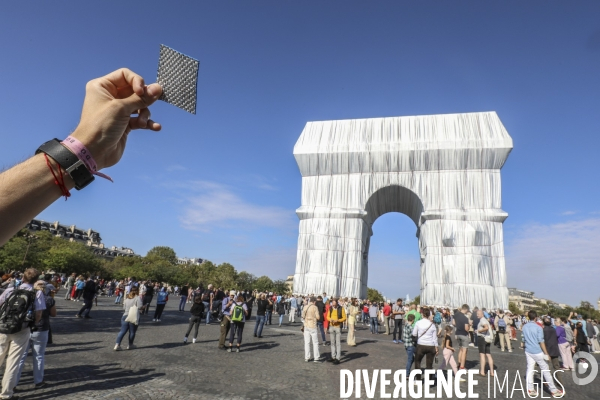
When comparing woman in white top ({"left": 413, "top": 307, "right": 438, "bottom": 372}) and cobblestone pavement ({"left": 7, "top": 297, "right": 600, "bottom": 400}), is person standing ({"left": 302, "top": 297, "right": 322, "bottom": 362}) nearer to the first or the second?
cobblestone pavement ({"left": 7, "top": 297, "right": 600, "bottom": 400})

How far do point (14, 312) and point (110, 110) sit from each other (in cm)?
537

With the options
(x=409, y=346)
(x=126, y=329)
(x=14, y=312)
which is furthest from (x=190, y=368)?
(x=409, y=346)

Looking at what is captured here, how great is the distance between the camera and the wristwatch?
1400 millimetres

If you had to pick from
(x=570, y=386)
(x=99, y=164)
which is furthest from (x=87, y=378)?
(x=570, y=386)

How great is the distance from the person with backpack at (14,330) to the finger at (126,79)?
17.1 ft

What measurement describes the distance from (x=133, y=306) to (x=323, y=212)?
20409 millimetres

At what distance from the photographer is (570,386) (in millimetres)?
8758

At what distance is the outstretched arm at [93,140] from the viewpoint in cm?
129

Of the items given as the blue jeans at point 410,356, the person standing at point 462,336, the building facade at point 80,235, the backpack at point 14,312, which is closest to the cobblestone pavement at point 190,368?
the person standing at point 462,336

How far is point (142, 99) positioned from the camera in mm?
1706

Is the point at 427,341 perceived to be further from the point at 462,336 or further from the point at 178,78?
the point at 178,78

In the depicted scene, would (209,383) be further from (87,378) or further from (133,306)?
(133,306)

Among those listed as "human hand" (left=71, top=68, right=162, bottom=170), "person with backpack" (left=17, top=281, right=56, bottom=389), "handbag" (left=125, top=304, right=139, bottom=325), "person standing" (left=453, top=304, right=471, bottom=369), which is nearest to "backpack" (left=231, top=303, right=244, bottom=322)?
"handbag" (left=125, top=304, right=139, bottom=325)

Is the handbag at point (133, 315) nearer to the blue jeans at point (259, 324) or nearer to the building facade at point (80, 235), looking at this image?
the blue jeans at point (259, 324)
